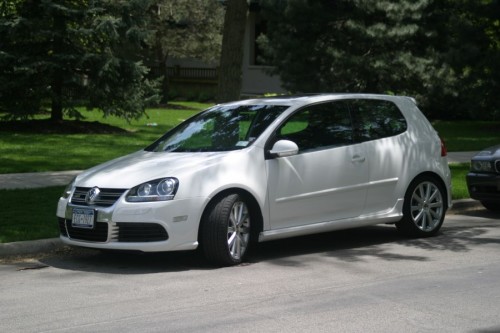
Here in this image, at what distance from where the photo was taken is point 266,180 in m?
9.12

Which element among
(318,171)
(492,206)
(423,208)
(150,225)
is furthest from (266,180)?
(492,206)

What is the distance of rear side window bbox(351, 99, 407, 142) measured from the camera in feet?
33.4

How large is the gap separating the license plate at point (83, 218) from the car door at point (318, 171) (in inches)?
70.1

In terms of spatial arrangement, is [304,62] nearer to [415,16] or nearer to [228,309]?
[415,16]

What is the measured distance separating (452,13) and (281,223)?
19.7 metres

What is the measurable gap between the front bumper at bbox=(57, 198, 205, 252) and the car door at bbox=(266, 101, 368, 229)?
3.19 ft

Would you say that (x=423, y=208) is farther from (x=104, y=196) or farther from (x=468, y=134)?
(x=468, y=134)

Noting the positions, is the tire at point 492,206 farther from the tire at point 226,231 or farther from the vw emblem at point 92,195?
the vw emblem at point 92,195


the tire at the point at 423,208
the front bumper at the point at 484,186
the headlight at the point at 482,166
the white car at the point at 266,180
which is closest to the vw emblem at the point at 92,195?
the white car at the point at 266,180

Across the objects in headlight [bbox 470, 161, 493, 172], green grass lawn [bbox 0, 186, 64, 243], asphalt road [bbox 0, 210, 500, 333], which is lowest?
asphalt road [bbox 0, 210, 500, 333]

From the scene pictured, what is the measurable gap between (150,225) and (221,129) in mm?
1707

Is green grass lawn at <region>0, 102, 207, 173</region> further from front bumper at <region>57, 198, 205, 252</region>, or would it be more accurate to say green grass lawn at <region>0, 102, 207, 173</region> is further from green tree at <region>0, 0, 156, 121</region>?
front bumper at <region>57, 198, 205, 252</region>

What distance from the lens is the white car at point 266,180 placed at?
859 centimetres

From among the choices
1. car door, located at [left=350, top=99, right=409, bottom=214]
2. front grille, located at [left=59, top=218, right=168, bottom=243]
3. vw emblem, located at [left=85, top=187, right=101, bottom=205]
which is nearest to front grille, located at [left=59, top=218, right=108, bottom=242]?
front grille, located at [left=59, top=218, right=168, bottom=243]
